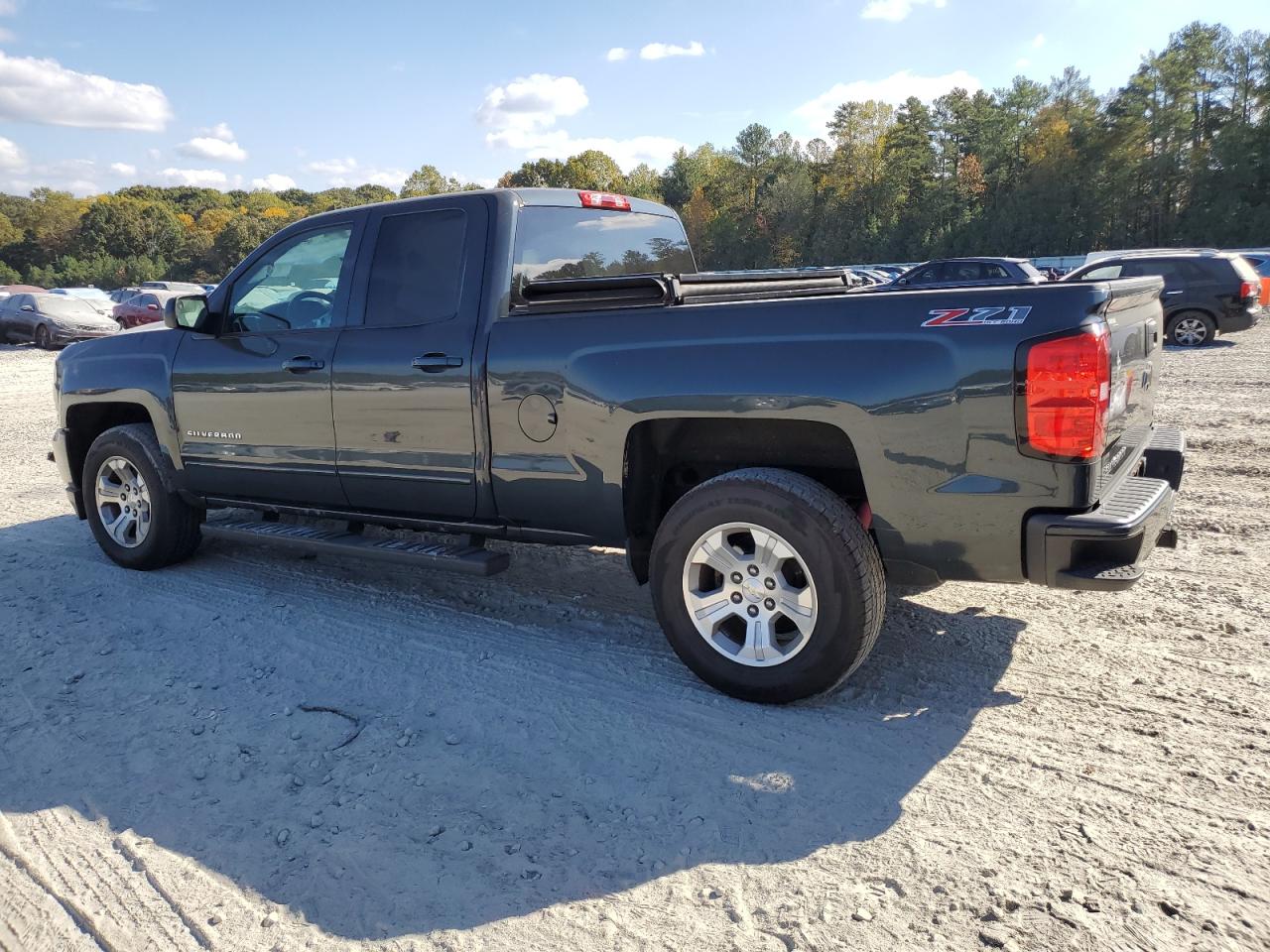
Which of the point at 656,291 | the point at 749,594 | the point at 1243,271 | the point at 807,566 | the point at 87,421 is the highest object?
the point at 1243,271

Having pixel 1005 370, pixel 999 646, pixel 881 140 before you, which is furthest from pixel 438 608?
pixel 881 140

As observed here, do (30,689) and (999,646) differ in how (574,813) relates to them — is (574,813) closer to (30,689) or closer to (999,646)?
(999,646)

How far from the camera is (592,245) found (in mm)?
4855

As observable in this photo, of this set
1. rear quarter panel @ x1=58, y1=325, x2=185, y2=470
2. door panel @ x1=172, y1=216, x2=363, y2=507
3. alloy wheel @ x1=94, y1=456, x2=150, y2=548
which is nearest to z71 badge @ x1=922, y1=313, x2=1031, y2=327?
door panel @ x1=172, y1=216, x2=363, y2=507

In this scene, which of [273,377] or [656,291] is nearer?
[656,291]

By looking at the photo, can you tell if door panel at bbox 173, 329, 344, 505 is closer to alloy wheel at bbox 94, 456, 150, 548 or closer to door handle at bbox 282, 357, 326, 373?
door handle at bbox 282, 357, 326, 373

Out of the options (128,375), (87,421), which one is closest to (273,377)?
(128,375)

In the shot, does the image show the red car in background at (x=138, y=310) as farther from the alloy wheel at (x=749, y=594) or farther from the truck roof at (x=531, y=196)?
the alloy wheel at (x=749, y=594)

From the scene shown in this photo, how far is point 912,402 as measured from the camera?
10.7 feet

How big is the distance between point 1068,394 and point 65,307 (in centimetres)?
2898

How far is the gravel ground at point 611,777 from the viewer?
98.7 inches

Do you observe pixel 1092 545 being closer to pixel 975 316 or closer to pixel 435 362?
pixel 975 316

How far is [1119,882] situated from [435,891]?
6.23 feet

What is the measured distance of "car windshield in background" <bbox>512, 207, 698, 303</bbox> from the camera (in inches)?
176
